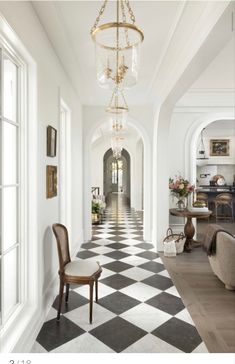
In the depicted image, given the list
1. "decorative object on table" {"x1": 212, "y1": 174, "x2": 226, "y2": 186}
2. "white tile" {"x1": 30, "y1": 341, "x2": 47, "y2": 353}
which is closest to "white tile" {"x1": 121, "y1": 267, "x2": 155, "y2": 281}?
"white tile" {"x1": 30, "y1": 341, "x2": 47, "y2": 353}

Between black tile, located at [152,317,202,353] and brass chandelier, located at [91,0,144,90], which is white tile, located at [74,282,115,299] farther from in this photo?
brass chandelier, located at [91,0,144,90]

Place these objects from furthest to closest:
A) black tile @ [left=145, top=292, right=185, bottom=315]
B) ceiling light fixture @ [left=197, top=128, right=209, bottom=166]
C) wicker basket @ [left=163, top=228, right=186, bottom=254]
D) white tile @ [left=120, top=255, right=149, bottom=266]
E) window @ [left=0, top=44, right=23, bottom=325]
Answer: ceiling light fixture @ [left=197, top=128, right=209, bottom=166] < wicker basket @ [left=163, top=228, right=186, bottom=254] < white tile @ [left=120, top=255, right=149, bottom=266] < black tile @ [left=145, top=292, right=185, bottom=315] < window @ [left=0, top=44, right=23, bottom=325]

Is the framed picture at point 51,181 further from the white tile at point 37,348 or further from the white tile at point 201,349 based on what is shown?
the white tile at point 201,349

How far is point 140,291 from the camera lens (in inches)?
140

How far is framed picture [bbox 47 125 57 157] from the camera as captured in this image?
10.2ft

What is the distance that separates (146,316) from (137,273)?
1.31 meters

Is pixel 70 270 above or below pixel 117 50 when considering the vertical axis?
below

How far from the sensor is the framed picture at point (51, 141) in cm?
311

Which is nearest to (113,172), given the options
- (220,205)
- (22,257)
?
(220,205)

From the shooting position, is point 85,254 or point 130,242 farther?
point 130,242

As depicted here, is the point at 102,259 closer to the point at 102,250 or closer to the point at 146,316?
the point at 102,250

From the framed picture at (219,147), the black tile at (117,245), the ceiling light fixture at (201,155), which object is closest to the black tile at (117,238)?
the black tile at (117,245)

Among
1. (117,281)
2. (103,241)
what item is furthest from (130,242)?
(117,281)

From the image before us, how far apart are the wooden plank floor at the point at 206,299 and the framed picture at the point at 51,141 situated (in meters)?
2.45
